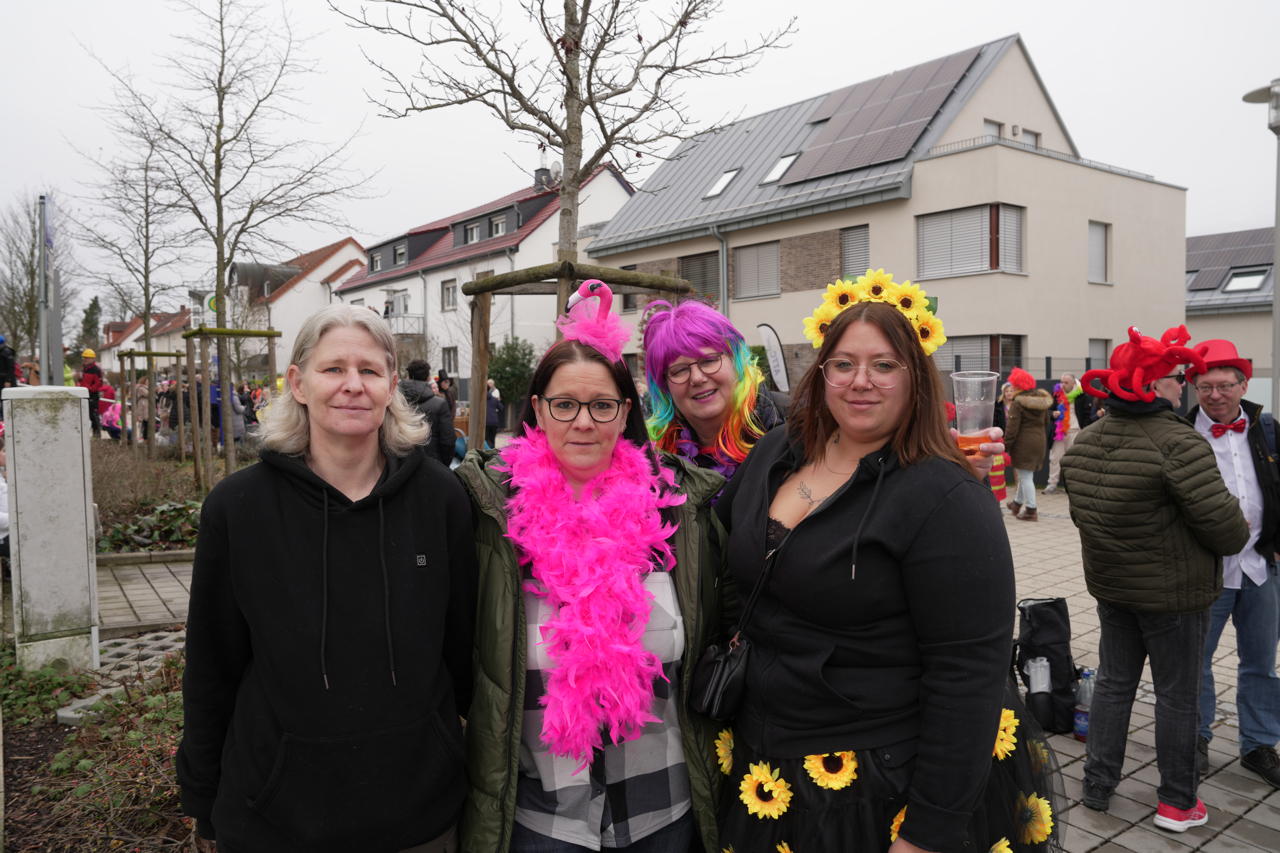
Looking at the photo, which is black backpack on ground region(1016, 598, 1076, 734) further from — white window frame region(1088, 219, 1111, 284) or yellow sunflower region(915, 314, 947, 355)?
white window frame region(1088, 219, 1111, 284)

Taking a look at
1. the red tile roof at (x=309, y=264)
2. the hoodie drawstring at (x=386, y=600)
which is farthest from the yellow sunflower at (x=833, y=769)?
the red tile roof at (x=309, y=264)

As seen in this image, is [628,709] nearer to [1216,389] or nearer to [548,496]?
[548,496]

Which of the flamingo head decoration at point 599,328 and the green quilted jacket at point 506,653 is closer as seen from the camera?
the green quilted jacket at point 506,653

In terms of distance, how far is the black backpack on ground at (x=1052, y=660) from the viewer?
14.9 ft

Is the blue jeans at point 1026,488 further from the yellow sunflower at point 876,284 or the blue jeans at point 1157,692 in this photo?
the yellow sunflower at point 876,284

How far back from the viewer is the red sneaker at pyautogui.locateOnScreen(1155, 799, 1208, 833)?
353 cm

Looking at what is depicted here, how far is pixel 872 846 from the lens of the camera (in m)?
1.82

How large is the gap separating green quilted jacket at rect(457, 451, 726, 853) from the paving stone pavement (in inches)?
39.3

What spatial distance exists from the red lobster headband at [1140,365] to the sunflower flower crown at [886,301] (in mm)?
1843

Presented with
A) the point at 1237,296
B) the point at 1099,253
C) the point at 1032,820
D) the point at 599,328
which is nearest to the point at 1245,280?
the point at 1237,296

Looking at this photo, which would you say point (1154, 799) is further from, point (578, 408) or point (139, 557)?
point (139, 557)

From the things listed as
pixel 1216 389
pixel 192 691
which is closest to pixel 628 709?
pixel 192 691

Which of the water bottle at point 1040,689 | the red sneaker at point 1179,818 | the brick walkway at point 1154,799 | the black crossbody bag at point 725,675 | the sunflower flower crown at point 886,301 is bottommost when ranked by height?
the brick walkway at point 1154,799

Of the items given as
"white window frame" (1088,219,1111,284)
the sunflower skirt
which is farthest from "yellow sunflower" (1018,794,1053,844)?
"white window frame" (1088,219,1111,284)
